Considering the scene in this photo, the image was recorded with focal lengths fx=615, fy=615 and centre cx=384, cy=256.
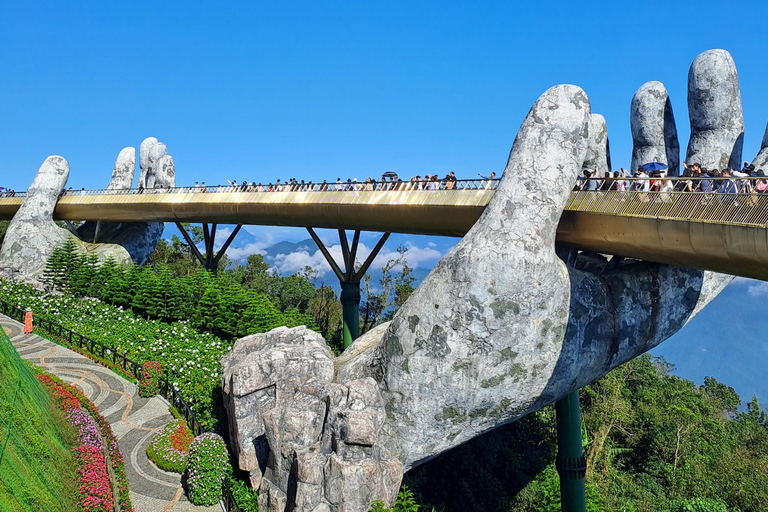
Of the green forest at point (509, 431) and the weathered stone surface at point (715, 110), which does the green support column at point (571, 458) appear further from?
the weathered stone surface at point (715, 110)

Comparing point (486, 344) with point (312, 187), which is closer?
point (486, 344)

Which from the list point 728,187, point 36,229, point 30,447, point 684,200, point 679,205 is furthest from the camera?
point 36,229

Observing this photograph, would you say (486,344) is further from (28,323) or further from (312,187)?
(28,323)

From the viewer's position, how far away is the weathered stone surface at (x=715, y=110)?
63.3 feet

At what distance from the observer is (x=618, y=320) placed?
18750 mm

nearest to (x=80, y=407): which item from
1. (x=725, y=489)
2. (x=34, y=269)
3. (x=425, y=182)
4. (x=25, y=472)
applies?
(x=25, y=472)

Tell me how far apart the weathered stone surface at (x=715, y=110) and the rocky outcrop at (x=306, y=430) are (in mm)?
13090

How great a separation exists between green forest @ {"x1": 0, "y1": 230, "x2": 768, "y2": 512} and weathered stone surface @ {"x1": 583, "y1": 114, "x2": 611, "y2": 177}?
1327 cm

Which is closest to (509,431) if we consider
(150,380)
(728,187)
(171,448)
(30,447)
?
(150,380)

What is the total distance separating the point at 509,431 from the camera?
3519 cm

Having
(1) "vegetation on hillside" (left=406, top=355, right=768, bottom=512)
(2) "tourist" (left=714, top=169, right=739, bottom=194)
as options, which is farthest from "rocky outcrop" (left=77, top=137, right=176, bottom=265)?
(2) "tourist" (left=714, top=169, right=739, bottom=194)

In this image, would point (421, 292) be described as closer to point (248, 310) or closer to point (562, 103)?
point (562, 103)

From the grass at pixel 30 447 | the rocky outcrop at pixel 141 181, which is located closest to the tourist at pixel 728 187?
the grass at pixel 30 447

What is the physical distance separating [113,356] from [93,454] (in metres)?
11.3
